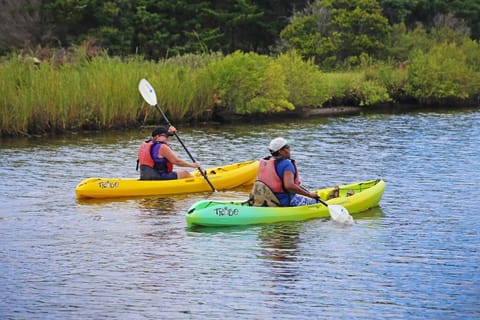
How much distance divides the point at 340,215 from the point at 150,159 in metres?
3.69

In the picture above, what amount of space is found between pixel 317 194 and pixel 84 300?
481cm

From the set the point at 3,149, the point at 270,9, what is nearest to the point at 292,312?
the point at 3,149

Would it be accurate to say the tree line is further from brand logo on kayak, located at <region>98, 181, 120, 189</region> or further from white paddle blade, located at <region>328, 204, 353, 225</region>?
white paddle blade, located at <region>328, 204, 353, 225</region>

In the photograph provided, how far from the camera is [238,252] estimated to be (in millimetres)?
12117

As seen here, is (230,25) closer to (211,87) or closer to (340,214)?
(211,87)

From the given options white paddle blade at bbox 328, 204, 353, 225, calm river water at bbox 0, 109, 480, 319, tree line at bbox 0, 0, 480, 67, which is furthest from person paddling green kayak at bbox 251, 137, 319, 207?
tree line at bbox 0, 0, 480, 67

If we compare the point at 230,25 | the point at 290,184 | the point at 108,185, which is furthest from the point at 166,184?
the point at 230,25

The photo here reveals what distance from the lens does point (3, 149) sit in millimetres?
21094

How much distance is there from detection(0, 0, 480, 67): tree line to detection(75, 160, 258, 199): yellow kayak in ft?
55.1

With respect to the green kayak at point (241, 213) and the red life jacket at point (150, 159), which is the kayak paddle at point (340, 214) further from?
the red life jacket at point (150, 159)

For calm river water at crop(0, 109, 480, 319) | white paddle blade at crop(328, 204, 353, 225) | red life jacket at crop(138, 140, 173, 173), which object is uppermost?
red life jacket at crop(138, 140, 173, 173)

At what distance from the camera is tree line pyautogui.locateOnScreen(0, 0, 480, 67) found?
34.1 metres

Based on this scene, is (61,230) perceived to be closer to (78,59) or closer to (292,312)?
(292,312)

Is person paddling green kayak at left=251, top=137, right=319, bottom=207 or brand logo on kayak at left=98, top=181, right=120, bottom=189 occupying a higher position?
person paddling green kayak at left=251, top=137, right=319, bottom=207
